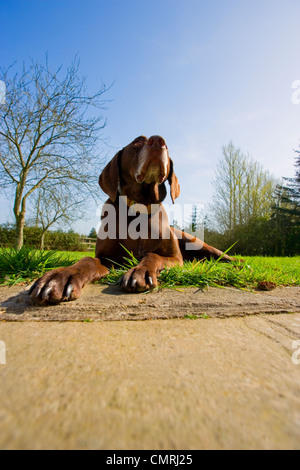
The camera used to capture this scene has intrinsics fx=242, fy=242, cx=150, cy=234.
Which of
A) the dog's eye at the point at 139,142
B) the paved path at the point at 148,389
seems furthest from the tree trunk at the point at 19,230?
the paved path at the point at 148,389

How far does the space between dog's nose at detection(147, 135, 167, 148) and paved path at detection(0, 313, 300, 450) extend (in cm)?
212

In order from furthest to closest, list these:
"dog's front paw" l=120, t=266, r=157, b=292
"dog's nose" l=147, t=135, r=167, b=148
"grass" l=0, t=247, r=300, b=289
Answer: "dog's nose" l=147, t=135, r=167, b=148, "grass" l=0, t=247, r=300, b=289, "dog's front paw" l=120, t=266, r=157, b=292

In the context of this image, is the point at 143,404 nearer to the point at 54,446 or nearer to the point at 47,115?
the point at 54,446

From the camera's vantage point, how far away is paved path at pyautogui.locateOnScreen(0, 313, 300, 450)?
1.60 feet

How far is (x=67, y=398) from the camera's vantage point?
23.6 inches

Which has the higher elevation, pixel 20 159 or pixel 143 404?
pixel 20 159

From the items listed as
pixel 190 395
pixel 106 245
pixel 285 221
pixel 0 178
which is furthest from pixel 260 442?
pixel 285 221

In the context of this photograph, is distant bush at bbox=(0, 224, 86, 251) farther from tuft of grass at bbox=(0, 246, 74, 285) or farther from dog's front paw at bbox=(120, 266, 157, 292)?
dog's front paw at bbox=(120, 266, 157, 292)

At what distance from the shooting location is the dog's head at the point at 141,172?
2.68m

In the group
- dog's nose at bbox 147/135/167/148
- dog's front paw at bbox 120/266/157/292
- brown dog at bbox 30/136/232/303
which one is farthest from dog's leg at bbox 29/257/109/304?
dog's nose at bbox 147/135/167/148

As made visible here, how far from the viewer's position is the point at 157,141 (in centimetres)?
265

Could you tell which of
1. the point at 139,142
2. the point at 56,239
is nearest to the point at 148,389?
the point at 139,142

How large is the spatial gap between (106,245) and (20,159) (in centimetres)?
1030

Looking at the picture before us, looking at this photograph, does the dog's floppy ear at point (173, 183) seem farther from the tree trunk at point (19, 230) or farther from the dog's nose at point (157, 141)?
the tree trunk at point (19, 230)
